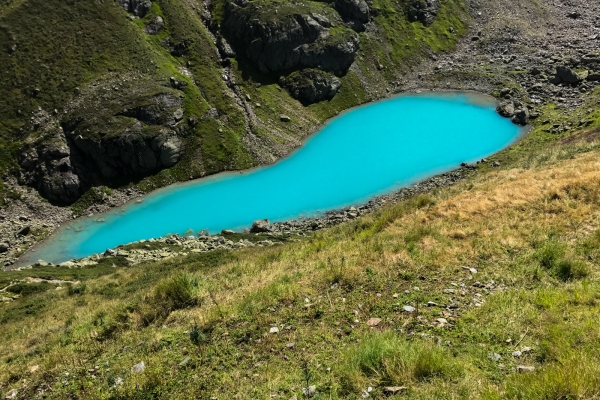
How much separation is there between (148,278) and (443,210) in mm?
27913

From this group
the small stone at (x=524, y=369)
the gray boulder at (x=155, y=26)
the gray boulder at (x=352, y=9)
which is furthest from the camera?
the gray boulder at (x=352, y=9)

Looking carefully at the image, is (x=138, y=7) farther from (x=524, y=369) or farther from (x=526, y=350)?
(x=524, y=369)

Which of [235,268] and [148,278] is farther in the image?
[148,278]

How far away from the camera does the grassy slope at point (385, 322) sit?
30.1 ft

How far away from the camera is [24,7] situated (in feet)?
277

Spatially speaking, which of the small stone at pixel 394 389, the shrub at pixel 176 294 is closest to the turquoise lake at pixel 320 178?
the shrub at pixel 176 294

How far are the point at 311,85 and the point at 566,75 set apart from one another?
228ft

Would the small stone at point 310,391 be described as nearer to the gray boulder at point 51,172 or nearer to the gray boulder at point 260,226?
the gray boulder at point 260,226

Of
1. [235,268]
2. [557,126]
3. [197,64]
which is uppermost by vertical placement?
[197,64]

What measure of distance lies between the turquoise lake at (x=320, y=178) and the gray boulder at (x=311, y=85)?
10.1 meters

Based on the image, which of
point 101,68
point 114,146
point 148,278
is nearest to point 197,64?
point 101,68

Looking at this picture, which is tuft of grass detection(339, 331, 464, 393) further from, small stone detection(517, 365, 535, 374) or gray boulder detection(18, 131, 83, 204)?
gray boulder detection(18, 131, 83, 204)

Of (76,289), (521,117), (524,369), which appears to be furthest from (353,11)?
(524,369)

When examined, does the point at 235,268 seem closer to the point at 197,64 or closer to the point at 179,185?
the point at 179,185
